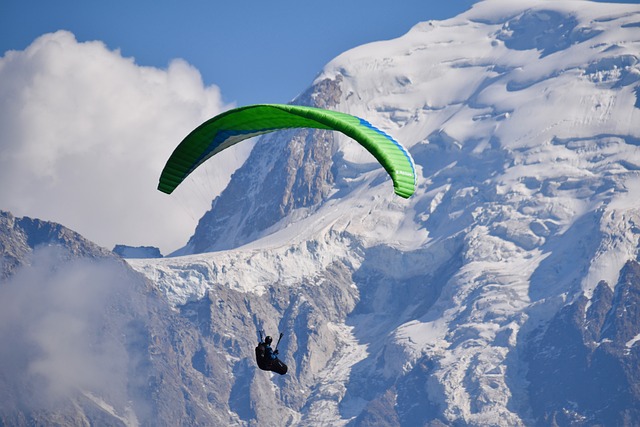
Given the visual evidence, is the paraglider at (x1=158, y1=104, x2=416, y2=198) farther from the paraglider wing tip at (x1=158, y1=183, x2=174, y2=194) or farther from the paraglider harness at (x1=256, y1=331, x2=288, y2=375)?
the paraglider harness at (x1=256, y1=331, x2=288, y2=375)

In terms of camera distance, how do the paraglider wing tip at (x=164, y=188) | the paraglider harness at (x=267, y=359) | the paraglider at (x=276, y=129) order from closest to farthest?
the paraglider harness at (x=267, y=359) < the paraglider at (x=276, y=129) < the paraglider wing tip at (x=164, y=188)

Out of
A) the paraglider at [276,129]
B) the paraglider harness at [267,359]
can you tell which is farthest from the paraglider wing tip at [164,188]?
the paraglider harness at [267,359]

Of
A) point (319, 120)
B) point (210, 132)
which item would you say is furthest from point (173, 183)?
point (319, 120)

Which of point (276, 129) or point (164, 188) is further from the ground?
point (276, 129)

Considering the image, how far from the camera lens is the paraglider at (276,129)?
220ft

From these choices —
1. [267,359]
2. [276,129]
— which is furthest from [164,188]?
[267,359]

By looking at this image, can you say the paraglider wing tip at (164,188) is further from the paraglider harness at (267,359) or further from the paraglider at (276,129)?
the paraglider harness at (267,359)

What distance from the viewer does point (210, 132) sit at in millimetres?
71438

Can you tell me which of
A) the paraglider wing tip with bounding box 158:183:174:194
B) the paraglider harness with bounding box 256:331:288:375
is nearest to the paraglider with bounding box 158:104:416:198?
the paraglider wing tip with bounding box 158:183:174:194

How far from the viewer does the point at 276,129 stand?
234 feet

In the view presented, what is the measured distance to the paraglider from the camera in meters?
67.1

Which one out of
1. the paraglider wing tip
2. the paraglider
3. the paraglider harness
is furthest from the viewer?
the paraglider wing tip

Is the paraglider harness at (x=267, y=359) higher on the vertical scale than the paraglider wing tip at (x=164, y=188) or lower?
lower

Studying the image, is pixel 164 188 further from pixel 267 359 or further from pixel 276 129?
pixel 267 359
